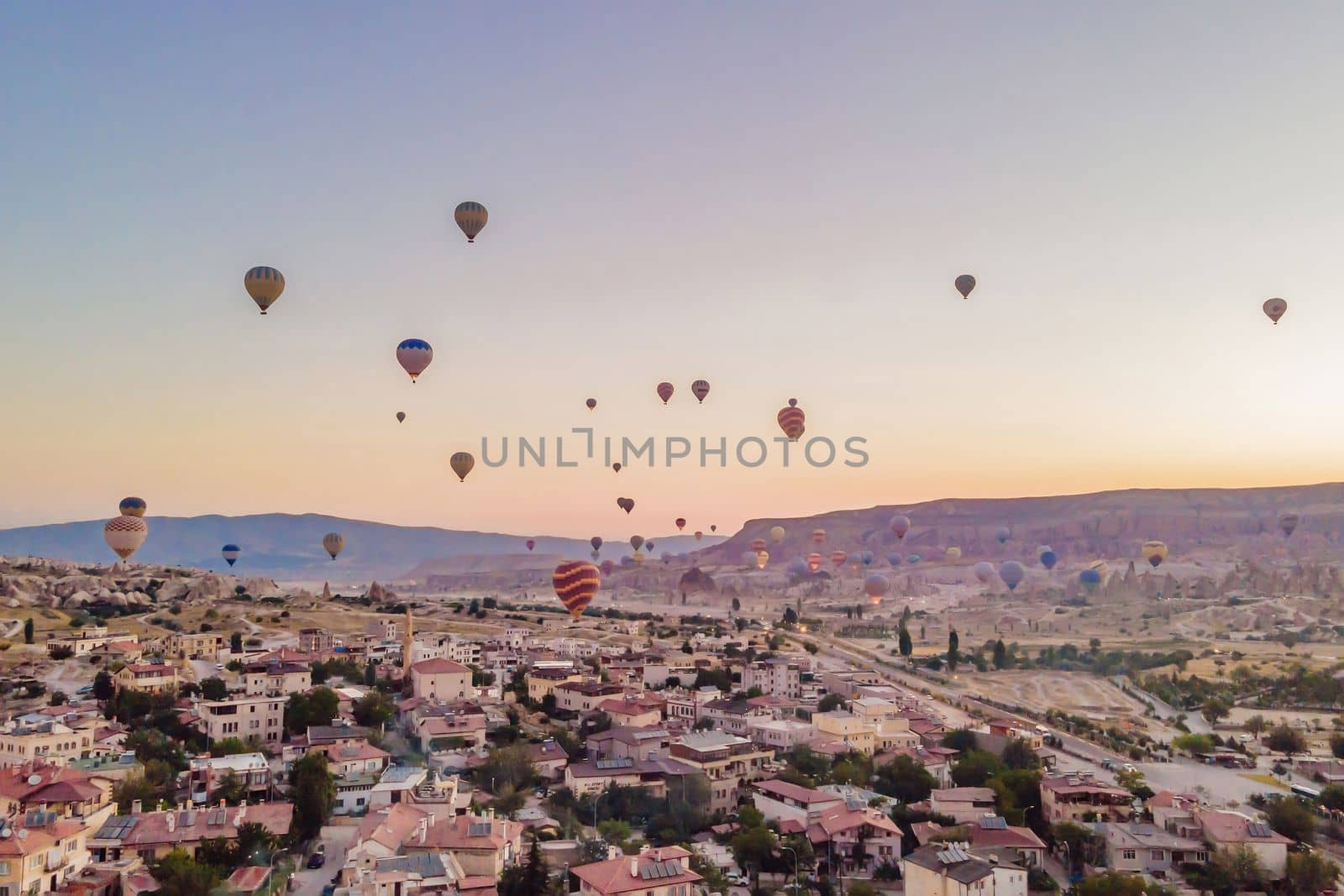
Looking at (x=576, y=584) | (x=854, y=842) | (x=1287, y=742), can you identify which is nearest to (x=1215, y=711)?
(x=1287, y=742)

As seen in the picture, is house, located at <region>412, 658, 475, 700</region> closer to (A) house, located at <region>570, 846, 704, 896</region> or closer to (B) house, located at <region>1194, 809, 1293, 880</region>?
(A) house, located at <region>570, 846, 704, 896</region>

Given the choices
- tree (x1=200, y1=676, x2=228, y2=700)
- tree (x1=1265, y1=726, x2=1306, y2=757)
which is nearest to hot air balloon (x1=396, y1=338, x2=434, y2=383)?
tree (x1=200, y1=676, x2=228, y2=700)

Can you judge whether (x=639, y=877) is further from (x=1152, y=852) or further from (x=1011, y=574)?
(x=1011, y=574)

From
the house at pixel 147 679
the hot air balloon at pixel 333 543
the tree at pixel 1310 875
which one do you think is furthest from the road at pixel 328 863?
the hot air balloon at pixel 333 543

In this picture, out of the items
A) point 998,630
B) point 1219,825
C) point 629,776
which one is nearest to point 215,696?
point 629,776

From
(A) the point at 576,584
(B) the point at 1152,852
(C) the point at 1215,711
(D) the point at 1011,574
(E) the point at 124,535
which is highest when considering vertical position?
(E) the point at 124,535

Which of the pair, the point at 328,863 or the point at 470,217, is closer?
the point at 328,863
